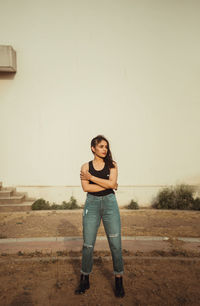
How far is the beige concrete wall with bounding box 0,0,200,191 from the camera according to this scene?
8266 millimetres

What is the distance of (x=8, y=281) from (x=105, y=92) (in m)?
6.31

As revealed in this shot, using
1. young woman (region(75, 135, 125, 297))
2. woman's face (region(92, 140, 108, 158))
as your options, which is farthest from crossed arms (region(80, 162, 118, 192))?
woman's face (region(92, 140, 108, 158))

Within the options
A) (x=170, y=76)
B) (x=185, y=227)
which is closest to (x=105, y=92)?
(x=170, y=76)

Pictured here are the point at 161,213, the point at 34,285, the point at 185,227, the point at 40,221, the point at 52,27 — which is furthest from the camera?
the point at 52,27

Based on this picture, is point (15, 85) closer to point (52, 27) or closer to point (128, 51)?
point (52, 27)

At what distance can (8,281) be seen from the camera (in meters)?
3.46

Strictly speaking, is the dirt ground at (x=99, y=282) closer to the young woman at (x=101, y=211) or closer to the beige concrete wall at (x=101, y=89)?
the young woman at (x=101, y=211)

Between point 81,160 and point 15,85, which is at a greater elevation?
point 15,85

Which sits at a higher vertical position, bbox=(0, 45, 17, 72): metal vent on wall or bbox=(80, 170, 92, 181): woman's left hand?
bbox=(0, 45, 17, 72): metal vent on wall

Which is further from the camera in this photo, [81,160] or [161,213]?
[81,160]

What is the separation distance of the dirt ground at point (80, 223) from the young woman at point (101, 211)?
245 cm

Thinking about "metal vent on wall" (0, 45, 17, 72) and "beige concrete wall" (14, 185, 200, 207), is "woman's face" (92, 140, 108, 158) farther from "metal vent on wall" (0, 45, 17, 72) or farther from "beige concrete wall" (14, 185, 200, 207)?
"metal vent on wall" (0, 45, 17, 72)

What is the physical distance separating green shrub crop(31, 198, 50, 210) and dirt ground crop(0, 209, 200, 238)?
40 centimetres

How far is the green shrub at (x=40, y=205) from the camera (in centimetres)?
789
